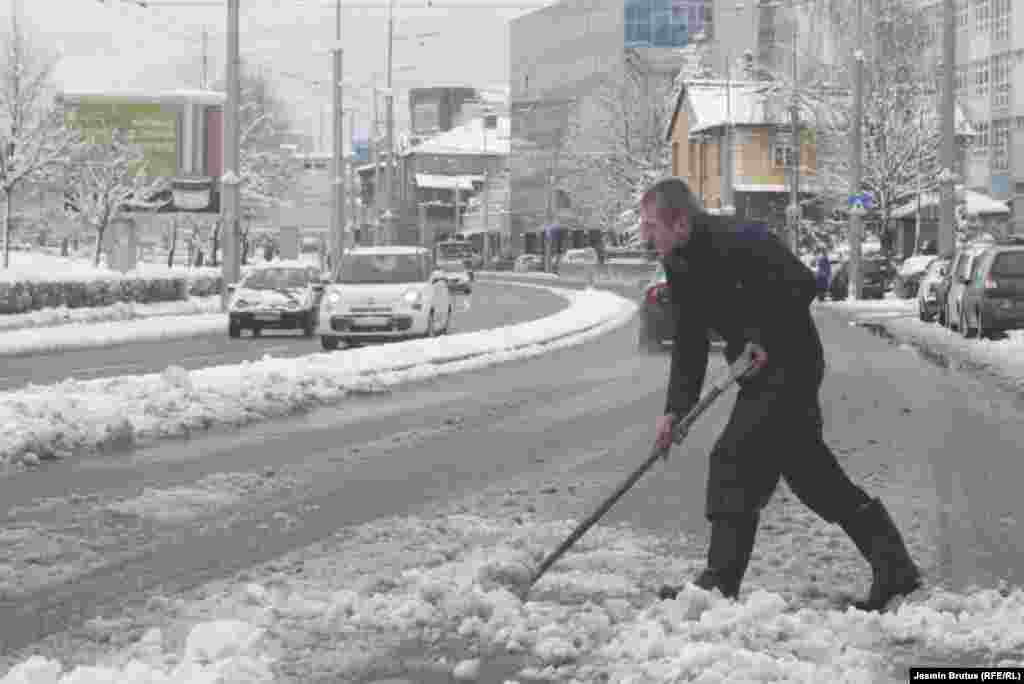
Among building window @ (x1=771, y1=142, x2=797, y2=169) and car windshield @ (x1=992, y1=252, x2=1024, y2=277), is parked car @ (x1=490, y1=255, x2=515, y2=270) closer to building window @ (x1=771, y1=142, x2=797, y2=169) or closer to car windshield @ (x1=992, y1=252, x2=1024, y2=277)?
building window @ (x1=771, y1=142, x2=797, y2=169)

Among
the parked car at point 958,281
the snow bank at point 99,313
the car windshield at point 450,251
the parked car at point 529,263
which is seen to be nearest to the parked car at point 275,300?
the snow bank at point 99,313

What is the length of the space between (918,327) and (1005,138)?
4517 cm

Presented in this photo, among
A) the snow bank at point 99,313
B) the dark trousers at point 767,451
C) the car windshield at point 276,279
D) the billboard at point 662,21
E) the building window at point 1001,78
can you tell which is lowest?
the snow bank at point 99,313

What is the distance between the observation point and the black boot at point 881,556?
6078 mm

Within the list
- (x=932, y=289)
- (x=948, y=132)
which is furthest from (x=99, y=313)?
(x=948, y=132)


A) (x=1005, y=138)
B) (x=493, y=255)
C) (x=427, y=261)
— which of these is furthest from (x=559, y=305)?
(x=493, y=255)

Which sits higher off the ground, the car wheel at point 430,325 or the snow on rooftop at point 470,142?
the snow on rooftop at point 470,142

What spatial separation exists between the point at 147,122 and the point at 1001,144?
A: 42.0 m

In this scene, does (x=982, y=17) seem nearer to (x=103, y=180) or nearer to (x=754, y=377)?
(x=103, y=180)

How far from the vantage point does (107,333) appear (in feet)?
103

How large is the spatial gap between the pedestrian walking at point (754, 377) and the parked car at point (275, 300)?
2577cm

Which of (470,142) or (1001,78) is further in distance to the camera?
(470,142)

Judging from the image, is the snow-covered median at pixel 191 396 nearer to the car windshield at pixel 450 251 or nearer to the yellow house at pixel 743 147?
the car windshield at pixel 450 251

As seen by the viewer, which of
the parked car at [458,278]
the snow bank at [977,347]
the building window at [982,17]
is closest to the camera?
the snow bank at [977,347]
